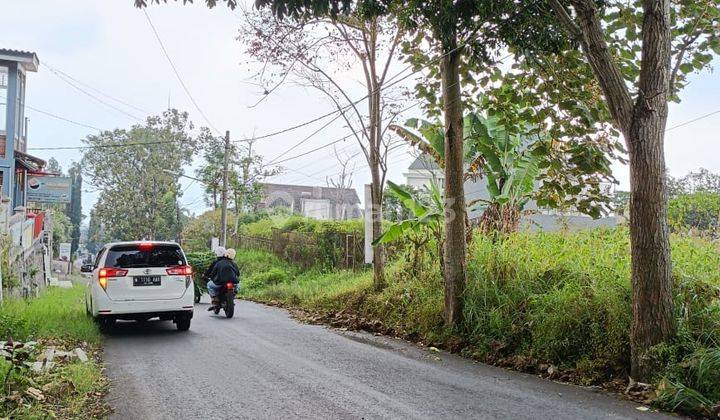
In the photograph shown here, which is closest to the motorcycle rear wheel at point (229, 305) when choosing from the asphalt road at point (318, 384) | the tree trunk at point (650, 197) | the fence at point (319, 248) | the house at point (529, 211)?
the asphalt road at point (318, 384)

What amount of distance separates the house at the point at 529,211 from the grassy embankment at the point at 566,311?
1559 mm

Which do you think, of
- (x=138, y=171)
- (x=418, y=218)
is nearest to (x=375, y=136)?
(x=418, y=218)

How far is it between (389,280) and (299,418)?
857cm

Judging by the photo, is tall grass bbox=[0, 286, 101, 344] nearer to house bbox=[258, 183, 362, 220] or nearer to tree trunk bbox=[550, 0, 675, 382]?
tree trunk bbox=[550, 0, 675, 382]

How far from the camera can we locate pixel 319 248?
25.1 meters

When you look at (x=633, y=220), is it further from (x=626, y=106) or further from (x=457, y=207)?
(x=457, y=207)

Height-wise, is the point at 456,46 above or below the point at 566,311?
above

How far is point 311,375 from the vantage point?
7855mm

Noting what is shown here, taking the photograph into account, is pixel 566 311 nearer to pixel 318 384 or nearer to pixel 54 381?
pixel 318 384

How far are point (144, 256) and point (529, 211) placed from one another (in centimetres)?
892

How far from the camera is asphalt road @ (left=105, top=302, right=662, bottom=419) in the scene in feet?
20.3

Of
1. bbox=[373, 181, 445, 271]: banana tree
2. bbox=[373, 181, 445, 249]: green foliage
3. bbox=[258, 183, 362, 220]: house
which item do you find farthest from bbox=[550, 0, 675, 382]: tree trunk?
bbox=[258, 183, 362, 220]: house

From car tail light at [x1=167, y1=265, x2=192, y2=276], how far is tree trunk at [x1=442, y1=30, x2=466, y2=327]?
5.07m

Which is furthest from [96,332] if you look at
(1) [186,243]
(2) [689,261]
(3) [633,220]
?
(1) [186,243]
